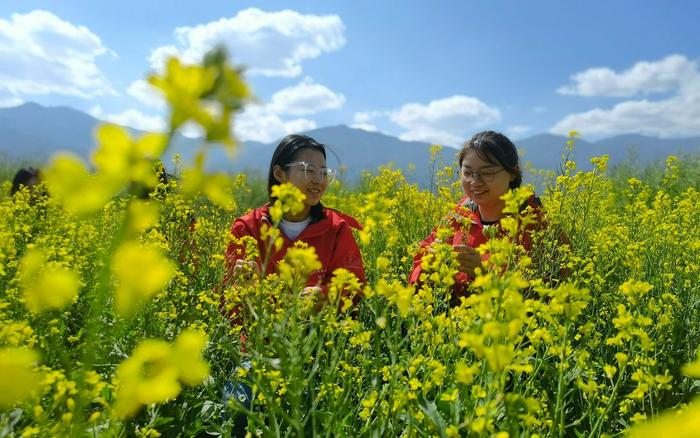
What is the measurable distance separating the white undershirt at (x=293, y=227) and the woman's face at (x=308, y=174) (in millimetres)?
138

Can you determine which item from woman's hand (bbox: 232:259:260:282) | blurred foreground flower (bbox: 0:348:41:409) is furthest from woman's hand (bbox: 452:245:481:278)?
blurred foreground flower (bbox: 0:348:41:409)

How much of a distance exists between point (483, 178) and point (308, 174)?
105 centimetres

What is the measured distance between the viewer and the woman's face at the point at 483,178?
292 cm

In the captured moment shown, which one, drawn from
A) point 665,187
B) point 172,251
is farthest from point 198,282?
point 665,187

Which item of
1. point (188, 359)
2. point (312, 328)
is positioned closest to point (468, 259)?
point (312, 328)

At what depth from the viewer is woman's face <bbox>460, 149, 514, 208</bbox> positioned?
292 centimetres

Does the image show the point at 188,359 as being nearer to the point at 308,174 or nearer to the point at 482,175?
the point at 308,174

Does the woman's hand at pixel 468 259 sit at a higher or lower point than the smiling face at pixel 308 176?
lower

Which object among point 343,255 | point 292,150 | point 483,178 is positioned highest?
point 292,150

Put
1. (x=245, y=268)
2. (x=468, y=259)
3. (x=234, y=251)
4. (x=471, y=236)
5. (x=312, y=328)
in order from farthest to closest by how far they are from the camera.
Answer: (x=471, y=236) < (x=234, y=251) < (x=468, y=259) < (x=245, y=268) < (x=312, y=328)

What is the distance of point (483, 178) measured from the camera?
2.93m

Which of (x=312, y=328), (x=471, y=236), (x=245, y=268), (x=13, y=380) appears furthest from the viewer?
(x=471, y=236)

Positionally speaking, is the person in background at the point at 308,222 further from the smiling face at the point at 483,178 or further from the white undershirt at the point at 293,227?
the smiling face at the point at 483,178

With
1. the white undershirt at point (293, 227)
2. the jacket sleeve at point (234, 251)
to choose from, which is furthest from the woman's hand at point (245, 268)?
the white undershirt at point (293, 227)
